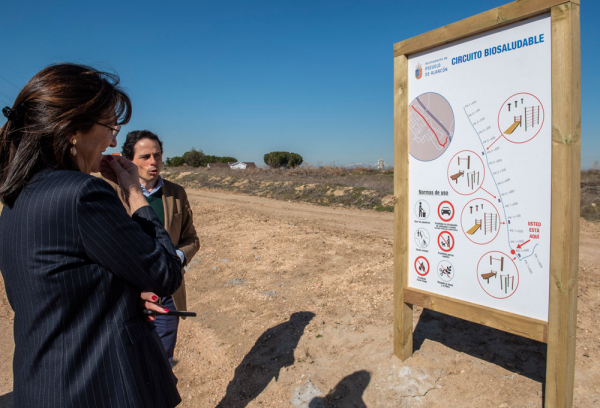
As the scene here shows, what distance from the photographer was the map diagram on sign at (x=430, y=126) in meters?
2.76

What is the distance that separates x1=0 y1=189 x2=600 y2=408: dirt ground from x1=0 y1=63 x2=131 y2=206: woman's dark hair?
99.0 inches

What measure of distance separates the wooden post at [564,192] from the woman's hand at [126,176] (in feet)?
7.37

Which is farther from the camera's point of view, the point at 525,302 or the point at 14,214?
the point at 525,302

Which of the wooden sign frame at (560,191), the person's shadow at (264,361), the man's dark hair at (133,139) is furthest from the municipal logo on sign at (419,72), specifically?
the person's shadow at (264,361)

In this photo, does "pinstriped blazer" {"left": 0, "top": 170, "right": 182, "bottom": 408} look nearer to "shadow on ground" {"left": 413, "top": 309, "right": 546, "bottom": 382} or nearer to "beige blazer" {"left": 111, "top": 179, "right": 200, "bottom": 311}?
"beige blazer" {"left": 111, "top": 179, "right": 200, "bottom": 311}

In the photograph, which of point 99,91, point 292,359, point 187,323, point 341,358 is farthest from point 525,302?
point 187,323

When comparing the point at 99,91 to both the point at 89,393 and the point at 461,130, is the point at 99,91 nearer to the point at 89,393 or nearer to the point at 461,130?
the point at 89,393

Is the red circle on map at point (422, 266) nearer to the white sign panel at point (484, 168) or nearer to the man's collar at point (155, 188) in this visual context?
the white sign panel at point (484, 168)

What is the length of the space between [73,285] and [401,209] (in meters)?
2.43

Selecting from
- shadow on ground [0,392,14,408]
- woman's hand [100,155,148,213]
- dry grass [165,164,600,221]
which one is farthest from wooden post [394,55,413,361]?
dry grass [165,164,600,221]

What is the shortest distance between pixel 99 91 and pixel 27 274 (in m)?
0.71

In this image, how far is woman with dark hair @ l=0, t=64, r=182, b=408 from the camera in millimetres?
1271

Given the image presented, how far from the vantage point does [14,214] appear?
132 centimetres

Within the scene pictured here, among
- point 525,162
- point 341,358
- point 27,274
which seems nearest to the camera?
point 27,274
